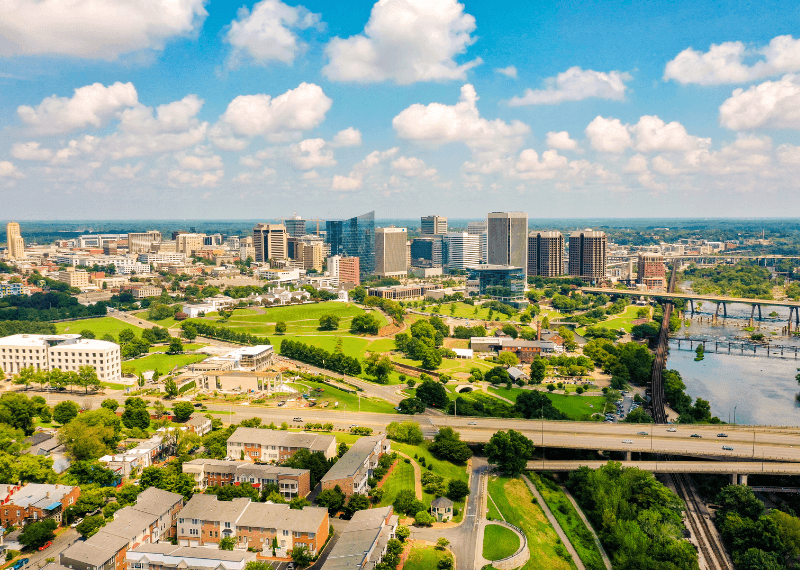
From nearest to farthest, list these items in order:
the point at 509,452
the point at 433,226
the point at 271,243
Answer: the point at 509,452 → the point at 271,243 → the point at 433,226

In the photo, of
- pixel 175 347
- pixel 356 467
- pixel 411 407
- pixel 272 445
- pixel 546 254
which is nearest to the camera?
pixel 356 467

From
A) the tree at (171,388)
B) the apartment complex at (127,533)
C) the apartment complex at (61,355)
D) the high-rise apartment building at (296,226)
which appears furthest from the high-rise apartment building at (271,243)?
the apartment complex at (127,533)

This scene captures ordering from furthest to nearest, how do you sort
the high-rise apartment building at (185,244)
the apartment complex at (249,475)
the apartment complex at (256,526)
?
1. the high-rise apartment building at (185,244)
2. the apartment complex at (249,475)
3. the apartment complex at (256,526)

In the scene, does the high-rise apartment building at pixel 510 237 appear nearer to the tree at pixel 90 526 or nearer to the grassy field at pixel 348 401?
the grassy field at pixel 348 401

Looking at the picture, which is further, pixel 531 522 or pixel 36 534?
pixel 531 522

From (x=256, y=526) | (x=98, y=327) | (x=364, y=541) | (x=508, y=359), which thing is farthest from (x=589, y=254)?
(x=256, y=526)

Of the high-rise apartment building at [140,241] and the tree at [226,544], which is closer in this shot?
the tree at [226,544]

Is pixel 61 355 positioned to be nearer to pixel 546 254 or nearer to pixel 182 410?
pixel 182 410
